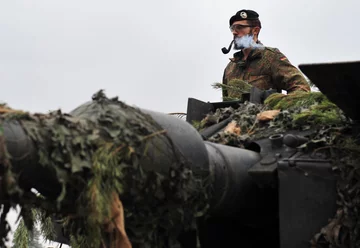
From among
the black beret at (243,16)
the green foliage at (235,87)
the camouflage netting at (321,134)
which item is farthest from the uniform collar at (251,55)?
the camouflage netting at (321,134)

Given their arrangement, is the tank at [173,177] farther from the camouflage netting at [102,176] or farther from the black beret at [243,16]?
the black beret at [243,16]

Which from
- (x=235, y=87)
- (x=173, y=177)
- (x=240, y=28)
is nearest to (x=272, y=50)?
(x=240, y=28)

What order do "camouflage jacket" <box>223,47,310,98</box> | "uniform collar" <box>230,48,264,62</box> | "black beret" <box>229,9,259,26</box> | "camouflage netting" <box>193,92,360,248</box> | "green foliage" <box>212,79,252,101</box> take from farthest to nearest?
"black beret" <box>229,9,259,26</box>
"uniform collar" <box>230,48,264,62</box>
"camouflage jacket" <box>223,47,310,98</box>
"green foliage" <box>212,79,252,101</box>
"camouflage netting" <box>193,92,360,248</box>

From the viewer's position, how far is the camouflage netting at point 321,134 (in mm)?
4361

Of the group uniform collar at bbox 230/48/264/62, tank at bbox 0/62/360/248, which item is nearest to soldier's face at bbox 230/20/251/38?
uniform collar at bbox 230/48/264/62

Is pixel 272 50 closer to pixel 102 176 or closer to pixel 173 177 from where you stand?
pixel 173 177

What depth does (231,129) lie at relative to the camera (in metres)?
5.67

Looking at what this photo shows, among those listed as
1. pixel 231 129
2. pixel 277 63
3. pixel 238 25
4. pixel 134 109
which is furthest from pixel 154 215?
pixel 238 25

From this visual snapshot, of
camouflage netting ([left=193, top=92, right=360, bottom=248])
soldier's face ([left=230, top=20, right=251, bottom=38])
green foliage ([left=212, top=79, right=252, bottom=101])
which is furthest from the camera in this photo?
soldier's face ([left=230, top=20, right=251, bottom=38])

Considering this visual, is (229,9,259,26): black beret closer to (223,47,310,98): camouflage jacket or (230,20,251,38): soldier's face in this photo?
(230,20,251,38): soldier's face

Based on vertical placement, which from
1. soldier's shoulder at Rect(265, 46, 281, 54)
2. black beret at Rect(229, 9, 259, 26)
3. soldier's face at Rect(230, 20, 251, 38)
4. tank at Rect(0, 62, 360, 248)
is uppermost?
black beret at Rect(229, 9, 259, 26)

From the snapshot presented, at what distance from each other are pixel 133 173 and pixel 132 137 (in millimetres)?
168

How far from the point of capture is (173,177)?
3926mm

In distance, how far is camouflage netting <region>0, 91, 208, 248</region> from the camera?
3.46 m
